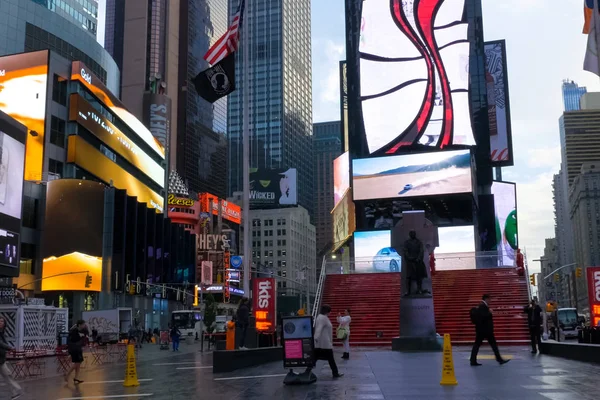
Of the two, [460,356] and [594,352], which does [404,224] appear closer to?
[460,356]

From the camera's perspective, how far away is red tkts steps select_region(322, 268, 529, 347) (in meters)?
34.1

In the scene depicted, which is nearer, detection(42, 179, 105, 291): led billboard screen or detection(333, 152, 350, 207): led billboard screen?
detection(42, 179, 105, 291): led billboard screen

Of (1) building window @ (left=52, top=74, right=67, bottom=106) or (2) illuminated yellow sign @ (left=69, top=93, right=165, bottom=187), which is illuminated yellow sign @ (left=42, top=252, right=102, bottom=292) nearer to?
(2) illuminated yellow sign @ (left=69, top=93, right=165, bottom=187)

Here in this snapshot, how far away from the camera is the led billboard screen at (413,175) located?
6806 centimetres

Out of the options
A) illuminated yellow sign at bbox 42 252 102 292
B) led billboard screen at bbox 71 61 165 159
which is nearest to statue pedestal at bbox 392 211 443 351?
illuminated yellow sign at bbox 42 252 102 292

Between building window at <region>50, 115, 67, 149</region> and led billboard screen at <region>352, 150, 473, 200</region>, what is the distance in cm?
3176

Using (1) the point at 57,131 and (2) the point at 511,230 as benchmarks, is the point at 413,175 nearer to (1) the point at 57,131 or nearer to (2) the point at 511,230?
(2) the point at 511,230

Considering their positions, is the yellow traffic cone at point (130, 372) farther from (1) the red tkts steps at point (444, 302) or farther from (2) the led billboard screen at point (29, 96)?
(2) the led billboard screen at point (29, 96)

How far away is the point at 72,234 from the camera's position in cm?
6788

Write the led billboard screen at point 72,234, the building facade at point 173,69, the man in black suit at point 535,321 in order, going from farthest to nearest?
the building facade at point 173,69 < the led billboard screen at point 72,234 < the man in black suit at point 535,321

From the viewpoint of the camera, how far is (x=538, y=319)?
22922 mm

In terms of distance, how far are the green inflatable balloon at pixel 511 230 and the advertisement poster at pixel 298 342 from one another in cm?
8826

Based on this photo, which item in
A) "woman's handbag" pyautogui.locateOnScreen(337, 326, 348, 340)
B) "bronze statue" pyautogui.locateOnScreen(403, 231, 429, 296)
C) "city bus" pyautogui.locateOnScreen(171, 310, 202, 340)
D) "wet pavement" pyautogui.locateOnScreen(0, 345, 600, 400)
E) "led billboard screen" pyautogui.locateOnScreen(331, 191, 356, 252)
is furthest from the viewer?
"led billboard screen" pyautogui.locateOnScreen(331, 191, 356, 252)

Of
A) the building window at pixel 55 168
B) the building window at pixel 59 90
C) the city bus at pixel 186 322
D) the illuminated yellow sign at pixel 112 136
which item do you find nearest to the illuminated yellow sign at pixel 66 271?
the building window at pixel 55 168
